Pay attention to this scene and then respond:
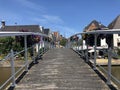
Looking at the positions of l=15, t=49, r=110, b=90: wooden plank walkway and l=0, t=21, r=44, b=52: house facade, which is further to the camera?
l=0, t=21, r=44, b=52: house facade

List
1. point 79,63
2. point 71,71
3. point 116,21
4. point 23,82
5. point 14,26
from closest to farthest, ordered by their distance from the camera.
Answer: point 23,82 → point 71,71 → point 79,63 → point 116,21 → point 14,26

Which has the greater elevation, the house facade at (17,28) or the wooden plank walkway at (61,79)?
the house facade at (17,28)

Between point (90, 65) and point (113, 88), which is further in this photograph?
point (90, 65)

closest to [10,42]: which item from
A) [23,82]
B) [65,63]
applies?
[65,63]

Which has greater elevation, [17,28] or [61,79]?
[17,28]

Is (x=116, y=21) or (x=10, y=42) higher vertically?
(x=116, y=21)

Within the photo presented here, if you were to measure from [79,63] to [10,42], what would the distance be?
39.7 metres

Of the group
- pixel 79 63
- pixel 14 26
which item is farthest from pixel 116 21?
pixel 79 63

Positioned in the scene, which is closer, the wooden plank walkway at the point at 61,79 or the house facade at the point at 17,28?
the wooden plank walkway at the point at 61,79

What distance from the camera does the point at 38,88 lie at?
8086mm

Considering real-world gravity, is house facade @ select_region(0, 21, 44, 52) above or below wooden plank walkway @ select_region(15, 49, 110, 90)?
above

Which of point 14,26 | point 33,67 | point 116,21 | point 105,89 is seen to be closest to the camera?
point 105,89

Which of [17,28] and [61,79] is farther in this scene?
[17,28]

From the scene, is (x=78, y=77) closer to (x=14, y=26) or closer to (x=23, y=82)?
(x=23, y=82)
